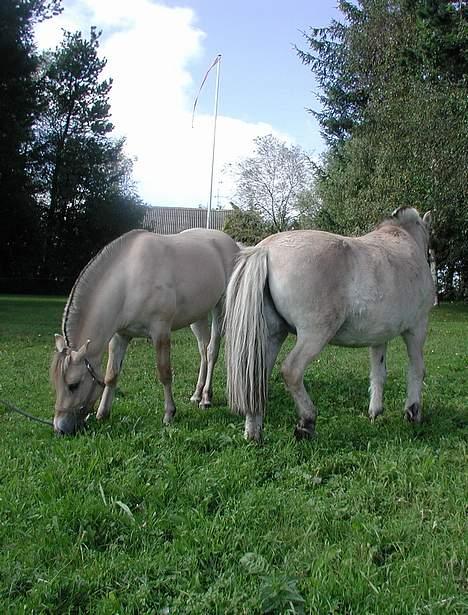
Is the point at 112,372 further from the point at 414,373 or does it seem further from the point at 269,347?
the point at 414,373

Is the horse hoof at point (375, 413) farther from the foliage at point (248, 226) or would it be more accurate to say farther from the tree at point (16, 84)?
the foliage at point (248, 226)

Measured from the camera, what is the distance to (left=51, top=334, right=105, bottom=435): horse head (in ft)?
16.0

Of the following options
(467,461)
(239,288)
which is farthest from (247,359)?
(467,461)

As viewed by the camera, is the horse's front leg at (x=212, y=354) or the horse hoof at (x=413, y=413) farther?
the horse's front leg at (x=212, y=354)

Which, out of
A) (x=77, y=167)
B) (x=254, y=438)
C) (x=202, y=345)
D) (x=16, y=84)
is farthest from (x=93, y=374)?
(x=77, y=167)

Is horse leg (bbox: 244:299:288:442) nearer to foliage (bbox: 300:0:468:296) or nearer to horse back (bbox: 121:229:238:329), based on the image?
horse back (bbox: 121:229:238:329)

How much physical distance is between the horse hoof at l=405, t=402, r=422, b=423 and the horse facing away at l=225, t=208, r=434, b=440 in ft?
2.42

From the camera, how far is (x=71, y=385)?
4.96m

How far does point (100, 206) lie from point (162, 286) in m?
32.7

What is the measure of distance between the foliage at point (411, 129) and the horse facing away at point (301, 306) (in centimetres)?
1626

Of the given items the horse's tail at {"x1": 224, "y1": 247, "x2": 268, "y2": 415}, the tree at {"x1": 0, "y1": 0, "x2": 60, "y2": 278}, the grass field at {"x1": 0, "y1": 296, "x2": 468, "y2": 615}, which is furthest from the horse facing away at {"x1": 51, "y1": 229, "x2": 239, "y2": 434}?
the tree at {"x1": 0, "y1": 0, "x2": 60, "y2": 278}

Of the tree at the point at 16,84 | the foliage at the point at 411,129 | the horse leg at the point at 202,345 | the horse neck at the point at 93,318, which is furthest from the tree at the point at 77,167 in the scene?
the horse neck at the point at 93,318

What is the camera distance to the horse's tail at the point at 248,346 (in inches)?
174

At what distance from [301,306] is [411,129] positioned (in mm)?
18487
